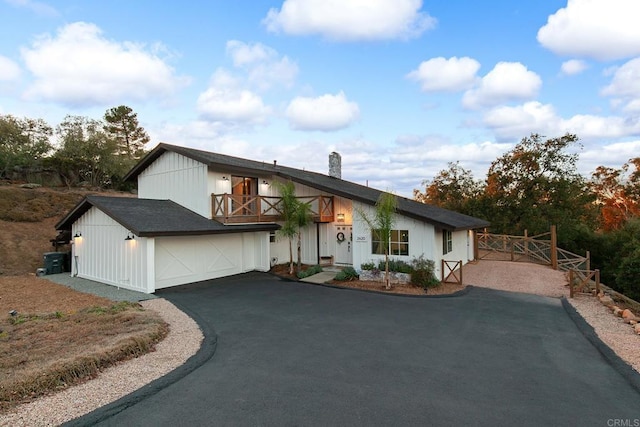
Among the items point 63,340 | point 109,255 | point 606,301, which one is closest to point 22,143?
point 109,255

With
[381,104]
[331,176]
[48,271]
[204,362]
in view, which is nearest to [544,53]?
[381,104]

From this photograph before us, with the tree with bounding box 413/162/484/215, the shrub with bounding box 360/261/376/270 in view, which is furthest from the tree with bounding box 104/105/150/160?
the tree with bounding box 413/162/484/215

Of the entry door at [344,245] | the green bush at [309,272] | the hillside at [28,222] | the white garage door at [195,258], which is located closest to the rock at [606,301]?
the entry door at [344,245]

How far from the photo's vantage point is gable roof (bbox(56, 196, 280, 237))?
429 inches

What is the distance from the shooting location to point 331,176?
21.1 m

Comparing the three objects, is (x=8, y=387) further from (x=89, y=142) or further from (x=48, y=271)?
(x=89, y=142)

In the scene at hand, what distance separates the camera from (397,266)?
12.4 meters

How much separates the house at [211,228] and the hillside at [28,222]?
3306mm

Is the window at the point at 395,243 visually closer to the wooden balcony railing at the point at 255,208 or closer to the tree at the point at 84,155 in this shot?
the wooden balcony railing at the point at 255,208

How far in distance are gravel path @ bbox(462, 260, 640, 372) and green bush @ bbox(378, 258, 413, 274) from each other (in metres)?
2.60

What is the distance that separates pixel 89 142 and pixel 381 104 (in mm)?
24935

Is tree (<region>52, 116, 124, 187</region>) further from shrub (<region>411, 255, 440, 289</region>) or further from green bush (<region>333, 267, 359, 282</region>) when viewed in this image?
shrub (<region>411, 255, 440, 289</region>)

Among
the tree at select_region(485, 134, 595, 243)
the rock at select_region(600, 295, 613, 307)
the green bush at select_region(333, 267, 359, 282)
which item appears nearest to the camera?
the rock at select_region(600, 295, 613, 307)

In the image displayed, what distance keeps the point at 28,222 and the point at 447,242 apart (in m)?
23.7
